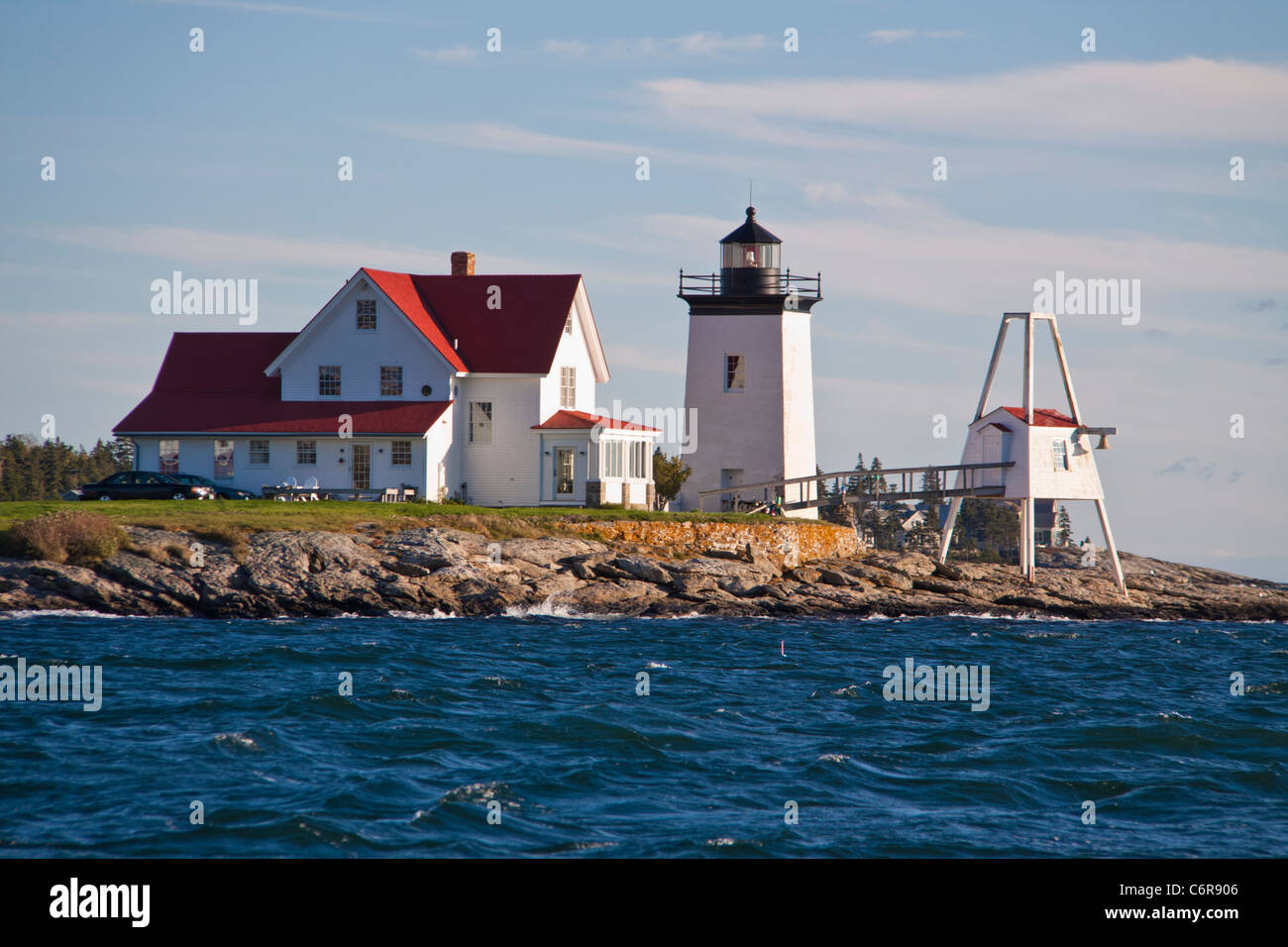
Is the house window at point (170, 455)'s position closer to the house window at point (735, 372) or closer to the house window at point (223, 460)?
the house window at point (223, 460)

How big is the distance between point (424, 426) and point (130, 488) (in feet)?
29.7

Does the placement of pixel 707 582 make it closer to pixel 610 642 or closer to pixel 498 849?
pixel 610 642

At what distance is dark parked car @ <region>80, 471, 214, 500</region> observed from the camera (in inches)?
1569

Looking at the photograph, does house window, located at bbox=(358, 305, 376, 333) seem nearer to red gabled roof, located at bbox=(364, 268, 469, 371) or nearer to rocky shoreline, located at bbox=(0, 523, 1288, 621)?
red gabled roof, located at bbox=(364, 268, 469, 371)

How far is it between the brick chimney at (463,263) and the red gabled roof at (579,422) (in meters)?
7.87

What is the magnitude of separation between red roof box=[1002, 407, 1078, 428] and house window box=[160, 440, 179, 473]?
1048 inches

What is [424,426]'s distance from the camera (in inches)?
1620

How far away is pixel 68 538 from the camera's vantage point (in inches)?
1228

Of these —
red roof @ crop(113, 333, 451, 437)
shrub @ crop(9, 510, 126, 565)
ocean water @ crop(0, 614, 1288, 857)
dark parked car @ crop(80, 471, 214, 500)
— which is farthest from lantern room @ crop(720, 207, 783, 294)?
shrub @ crop(9, 510, 126, 565)

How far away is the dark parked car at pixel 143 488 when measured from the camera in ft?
131

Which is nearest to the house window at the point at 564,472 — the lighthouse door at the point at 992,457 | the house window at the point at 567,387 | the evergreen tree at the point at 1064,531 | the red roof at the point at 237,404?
the house window at the point at 567,387

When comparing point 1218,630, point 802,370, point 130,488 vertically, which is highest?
point 802,370

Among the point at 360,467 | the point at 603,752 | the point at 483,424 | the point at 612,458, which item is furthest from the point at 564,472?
the point at 603,752
